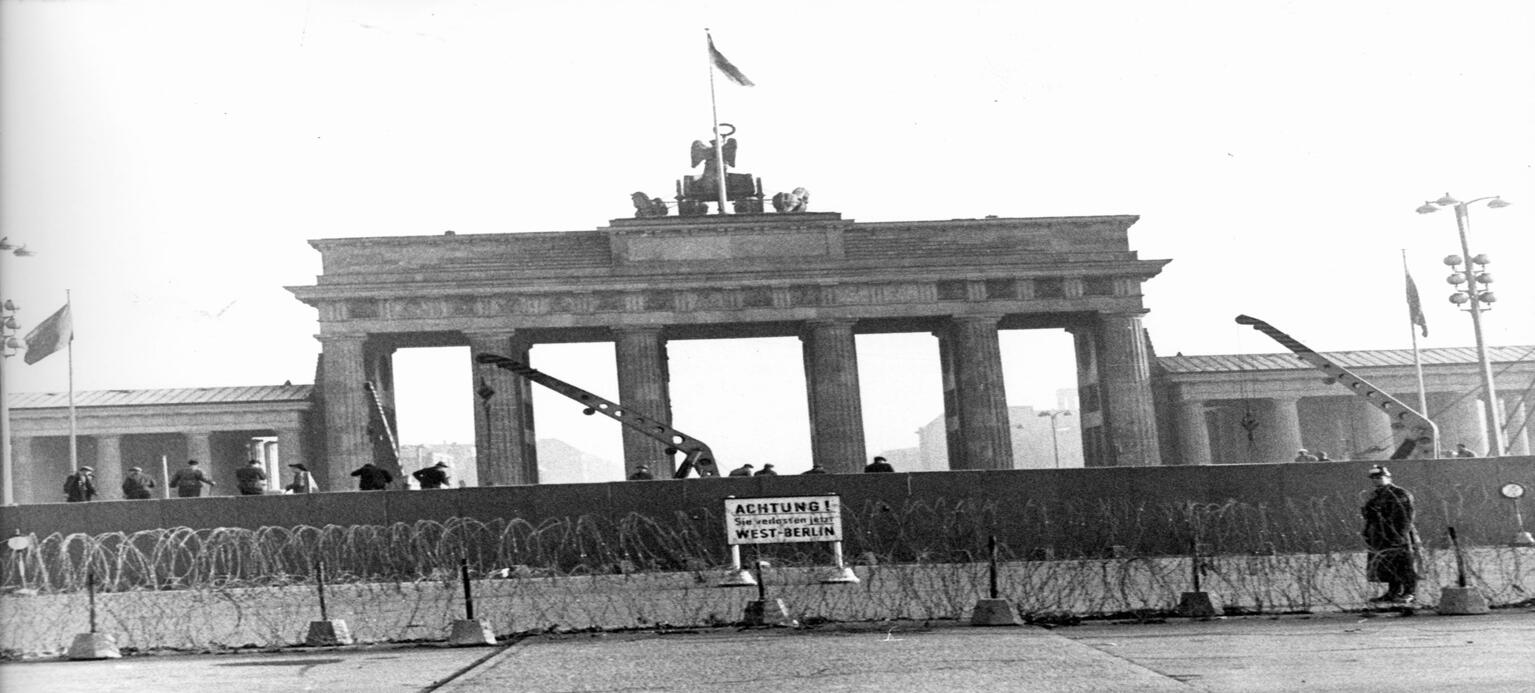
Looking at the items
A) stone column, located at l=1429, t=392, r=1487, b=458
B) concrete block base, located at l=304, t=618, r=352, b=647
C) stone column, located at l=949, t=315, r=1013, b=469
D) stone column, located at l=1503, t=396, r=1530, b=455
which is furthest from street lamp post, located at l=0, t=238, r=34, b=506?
stone column, located at l=1429, t=392, r=1487, b=458

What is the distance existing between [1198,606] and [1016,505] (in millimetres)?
10707

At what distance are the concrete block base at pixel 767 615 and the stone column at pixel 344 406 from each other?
42.1 meters

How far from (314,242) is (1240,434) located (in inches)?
1348

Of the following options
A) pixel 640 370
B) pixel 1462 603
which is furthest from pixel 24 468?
pixel 1462 603

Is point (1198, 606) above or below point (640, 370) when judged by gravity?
below

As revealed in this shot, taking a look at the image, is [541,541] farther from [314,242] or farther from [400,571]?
[314,242]

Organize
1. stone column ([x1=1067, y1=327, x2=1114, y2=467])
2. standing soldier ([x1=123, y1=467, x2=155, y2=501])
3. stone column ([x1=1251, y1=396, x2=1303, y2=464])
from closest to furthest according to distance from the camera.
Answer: standing soldier ([x1=123, y1=467, x2=155, y2=501]), stone column ([x1=1067, y1=327, x2=1114, y2=467]), stone column ([x1=1251, y1=396, x2=1303, y2=464])

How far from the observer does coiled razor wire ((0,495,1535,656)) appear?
65.0 feet

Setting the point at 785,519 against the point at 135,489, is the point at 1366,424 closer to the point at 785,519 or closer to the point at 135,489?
the point at 135,489

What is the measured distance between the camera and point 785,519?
19250mm

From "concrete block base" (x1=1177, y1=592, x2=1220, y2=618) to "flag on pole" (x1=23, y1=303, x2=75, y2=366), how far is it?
17888mm

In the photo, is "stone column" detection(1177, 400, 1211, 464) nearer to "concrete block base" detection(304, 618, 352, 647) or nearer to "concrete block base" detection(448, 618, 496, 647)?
"concrete block base" detection(448, 618, 496, 647)

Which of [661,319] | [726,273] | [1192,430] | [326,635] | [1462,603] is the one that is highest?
[726,273]

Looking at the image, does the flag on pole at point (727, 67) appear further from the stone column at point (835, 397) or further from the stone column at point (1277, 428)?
the stone column at point (1277, 428)
